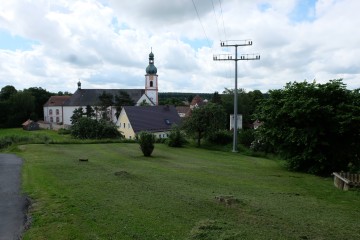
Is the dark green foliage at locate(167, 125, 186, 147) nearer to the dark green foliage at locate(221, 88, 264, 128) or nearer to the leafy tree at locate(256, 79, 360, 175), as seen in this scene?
the leafy tree at locate(256, 79, 360, 175)

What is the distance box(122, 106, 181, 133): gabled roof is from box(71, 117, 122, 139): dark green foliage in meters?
9.18

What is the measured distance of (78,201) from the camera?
11047mm

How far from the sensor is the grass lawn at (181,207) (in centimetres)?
832

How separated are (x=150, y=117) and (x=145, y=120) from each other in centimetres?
184

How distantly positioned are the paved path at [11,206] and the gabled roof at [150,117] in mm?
39835

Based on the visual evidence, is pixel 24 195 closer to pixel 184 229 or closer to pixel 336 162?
pixel 184 229

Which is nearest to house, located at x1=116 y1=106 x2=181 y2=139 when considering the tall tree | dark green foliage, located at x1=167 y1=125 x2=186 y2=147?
the tall tree

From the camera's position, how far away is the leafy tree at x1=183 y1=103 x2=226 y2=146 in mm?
41281

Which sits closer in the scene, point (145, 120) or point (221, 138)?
point (221, 138)

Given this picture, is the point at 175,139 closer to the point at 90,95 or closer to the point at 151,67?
the point at 90,95

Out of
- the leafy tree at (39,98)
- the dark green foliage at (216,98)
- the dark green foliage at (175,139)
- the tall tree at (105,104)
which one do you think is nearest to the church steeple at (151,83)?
the dark green foliage at (216,98)

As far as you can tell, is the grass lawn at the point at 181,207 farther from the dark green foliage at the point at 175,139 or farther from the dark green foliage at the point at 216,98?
the dark green foliage at the point at 216,98

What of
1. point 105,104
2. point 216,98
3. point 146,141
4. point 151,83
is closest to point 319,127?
point 146,141

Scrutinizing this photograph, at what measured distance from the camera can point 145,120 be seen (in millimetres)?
59594
